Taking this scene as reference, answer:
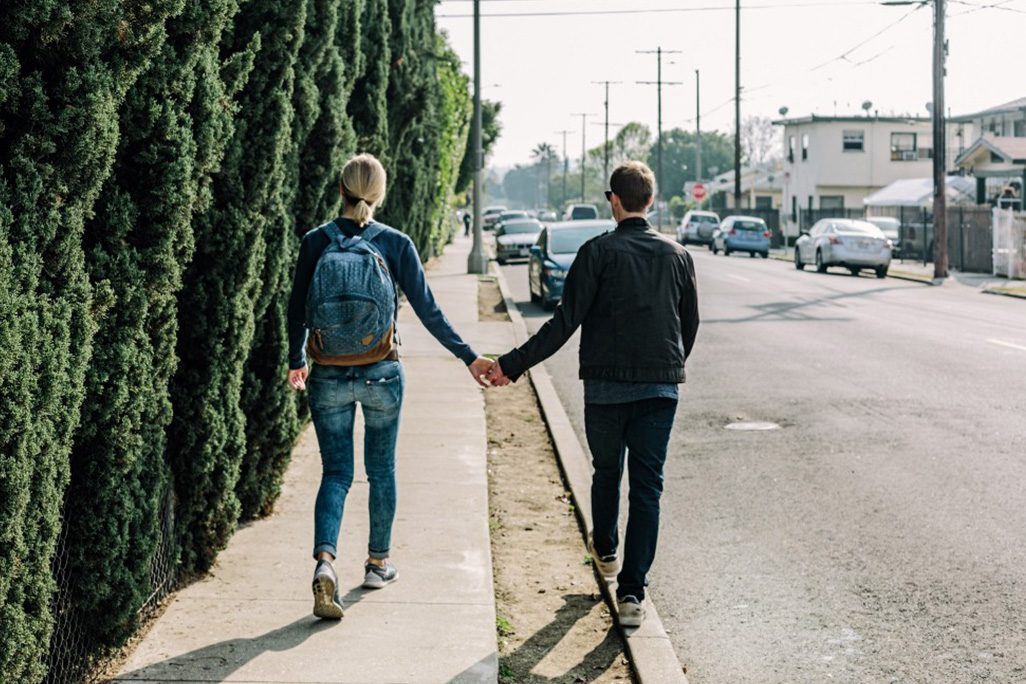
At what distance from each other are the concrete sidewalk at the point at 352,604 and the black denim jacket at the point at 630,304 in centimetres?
126

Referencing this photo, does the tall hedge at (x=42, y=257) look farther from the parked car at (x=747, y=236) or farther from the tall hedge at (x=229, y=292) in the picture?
the parked car at (x=747, y=236)

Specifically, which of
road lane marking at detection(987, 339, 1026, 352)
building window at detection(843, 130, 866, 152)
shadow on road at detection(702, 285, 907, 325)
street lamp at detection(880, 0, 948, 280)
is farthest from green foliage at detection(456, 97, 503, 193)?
road lane marking at detection(987, 339, 1026, 352)

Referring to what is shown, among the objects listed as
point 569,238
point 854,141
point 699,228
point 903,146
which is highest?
point 854,141

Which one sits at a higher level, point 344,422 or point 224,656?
point 344,422

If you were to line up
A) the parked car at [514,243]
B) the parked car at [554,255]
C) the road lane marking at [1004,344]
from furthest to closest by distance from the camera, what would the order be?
the parked car at [514,243] → the parked car at [554,255] → the road lane marking at [1004,344]

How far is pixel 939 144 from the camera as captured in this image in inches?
1297

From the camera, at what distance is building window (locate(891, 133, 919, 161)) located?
225ft

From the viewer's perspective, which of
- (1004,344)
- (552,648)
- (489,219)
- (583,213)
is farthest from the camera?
(489,219)

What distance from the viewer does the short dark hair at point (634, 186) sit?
5.82m

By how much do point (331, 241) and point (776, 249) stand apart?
59592 mm

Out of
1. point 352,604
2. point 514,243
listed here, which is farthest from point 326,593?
point 514,243

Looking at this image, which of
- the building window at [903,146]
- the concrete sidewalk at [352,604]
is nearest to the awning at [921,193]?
the building window at [903,146]

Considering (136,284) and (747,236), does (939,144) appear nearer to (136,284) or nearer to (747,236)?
(747,236)

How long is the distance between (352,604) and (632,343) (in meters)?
1.69
